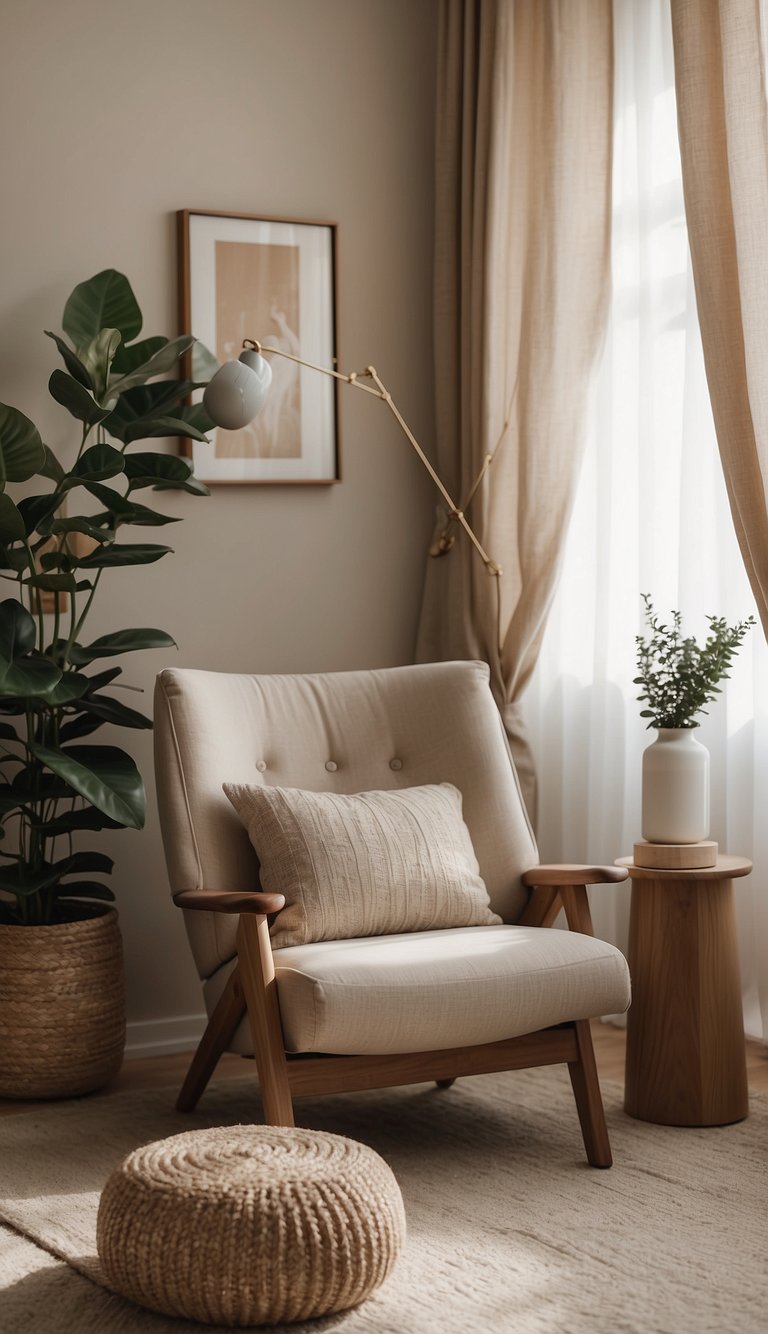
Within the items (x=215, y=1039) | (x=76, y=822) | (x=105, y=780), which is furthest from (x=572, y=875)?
(x=76, y=822)

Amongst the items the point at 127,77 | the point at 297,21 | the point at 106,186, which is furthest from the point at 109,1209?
the point at 297,21

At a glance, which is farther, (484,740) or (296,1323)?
(484,740)

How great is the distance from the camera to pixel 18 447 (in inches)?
119

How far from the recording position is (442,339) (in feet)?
12.8

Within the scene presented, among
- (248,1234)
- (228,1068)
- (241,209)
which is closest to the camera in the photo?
(248,1234)

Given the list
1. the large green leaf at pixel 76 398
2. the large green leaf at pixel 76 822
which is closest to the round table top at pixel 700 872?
the large green leaf at pixel 76 822

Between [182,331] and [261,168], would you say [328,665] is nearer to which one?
[182,331]

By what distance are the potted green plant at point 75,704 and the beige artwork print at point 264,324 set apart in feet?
1.30

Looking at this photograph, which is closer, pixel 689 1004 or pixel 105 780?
pixel 689 1004

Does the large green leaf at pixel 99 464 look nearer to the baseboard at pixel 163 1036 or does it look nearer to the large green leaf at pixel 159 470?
the large green leaf at pixel 159 470

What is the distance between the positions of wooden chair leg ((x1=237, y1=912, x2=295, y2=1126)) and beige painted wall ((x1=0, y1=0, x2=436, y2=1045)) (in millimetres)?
1132

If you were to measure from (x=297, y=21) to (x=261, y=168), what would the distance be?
1.33 feet

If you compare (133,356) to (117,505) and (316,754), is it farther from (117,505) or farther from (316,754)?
(316,754)

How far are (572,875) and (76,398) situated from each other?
1.44 m
